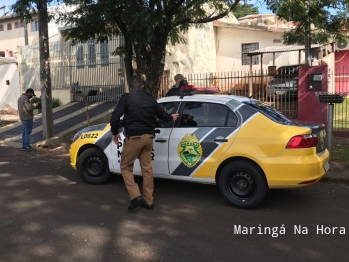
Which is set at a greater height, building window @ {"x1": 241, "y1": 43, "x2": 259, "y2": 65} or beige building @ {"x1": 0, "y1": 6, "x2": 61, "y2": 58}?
beige building @ {"x1": 0, "y1": 6, "x2": 61, "y2": 58}

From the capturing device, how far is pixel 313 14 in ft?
34.0

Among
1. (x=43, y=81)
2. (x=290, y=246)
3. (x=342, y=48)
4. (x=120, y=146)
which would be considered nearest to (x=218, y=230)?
(x=290, y=246)

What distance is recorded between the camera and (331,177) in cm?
651

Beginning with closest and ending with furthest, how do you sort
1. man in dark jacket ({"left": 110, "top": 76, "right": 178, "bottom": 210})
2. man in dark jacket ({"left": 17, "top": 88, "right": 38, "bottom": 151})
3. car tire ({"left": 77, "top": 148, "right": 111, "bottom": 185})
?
man in dark jacket ({"left": 110, "top": 76, "right": 178, "bottom": 210}) → car tire ({"left": 77, "top": 148, "right": 111, "bottom": 185}) → man in dark jacket ({"left": 17, "top": 88, "right": 38, "bottom": 151})

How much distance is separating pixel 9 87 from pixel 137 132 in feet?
51.8

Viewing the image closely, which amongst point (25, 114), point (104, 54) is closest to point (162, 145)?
point (25, 114)

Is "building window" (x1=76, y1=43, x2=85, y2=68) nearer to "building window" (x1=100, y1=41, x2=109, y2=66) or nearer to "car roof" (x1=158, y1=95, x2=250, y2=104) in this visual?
"building window" (x1=100, y1=41, x2=109, y2=66)

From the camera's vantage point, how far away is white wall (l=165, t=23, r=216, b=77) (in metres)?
17.7

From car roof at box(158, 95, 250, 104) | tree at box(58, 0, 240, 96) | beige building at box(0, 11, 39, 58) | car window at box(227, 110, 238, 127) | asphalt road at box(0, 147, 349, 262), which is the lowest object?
asphalt road at box(0, 147, 349, 262)

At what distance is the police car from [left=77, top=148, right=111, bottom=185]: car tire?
0.35 metres

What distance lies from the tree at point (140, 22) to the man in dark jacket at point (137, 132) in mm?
2989

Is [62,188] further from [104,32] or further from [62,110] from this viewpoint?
[62,110]

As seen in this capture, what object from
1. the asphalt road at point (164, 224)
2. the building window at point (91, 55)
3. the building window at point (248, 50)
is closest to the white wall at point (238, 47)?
the building window at point (248, 50)

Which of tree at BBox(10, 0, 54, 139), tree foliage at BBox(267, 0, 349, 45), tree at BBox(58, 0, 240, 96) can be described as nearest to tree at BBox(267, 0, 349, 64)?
tree foliage at BBox(267, 0, 349, 45)
